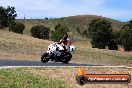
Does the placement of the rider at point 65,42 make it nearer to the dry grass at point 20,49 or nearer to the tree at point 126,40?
the dry grass at point 20,49

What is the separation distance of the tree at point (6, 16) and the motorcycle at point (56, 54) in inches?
3136

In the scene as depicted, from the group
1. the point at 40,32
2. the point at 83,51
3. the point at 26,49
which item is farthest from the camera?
the point at 40,32

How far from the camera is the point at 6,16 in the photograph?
119500 millimetres

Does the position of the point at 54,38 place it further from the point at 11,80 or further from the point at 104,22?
the point at 11,80

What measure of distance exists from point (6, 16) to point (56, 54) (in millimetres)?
89139

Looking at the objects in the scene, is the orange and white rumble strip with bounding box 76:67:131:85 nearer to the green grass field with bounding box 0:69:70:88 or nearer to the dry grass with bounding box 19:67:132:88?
the green grass field with bounding box 0:69:70:88

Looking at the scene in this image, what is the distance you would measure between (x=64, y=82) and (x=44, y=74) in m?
1.73

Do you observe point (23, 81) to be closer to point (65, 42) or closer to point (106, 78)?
point (106, 78)

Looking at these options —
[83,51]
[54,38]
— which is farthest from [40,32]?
[83,51]

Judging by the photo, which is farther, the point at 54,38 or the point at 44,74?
the point at 54,38

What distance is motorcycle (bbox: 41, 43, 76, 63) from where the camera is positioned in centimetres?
3203

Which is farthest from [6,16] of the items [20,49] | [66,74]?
[66,74]

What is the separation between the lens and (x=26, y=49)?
49406 millimetres

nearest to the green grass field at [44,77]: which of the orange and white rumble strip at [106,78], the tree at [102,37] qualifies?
the orange and white rumble strip at [106,78]
